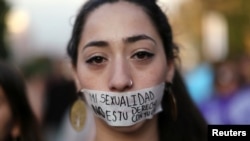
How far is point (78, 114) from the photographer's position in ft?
10.8

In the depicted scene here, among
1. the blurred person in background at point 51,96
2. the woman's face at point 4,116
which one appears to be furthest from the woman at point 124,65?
the blurred person in background at point 51,96

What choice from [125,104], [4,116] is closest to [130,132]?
[125,104]

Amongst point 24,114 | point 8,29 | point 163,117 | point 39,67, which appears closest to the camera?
point 163,117

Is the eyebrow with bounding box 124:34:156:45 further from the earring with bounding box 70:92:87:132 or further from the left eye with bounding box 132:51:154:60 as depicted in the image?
the earring with bounding box 70:92:87:132

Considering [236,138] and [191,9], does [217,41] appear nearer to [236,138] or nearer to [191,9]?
[191,9]

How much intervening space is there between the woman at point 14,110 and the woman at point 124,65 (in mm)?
542

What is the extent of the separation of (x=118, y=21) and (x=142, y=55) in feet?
0.59

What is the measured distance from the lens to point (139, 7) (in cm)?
314

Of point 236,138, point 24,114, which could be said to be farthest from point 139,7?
point 24,114

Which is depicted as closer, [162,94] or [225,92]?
[162,94]

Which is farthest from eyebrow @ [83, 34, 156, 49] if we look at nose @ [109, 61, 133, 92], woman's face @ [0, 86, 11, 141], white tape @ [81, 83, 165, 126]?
woman's face @ [0, 86, 11, 141]

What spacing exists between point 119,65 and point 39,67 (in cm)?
631

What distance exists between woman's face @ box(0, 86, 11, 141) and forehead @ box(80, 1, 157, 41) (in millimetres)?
686

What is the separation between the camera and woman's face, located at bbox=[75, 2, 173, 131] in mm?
3035
